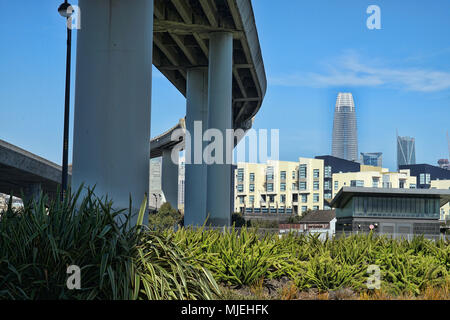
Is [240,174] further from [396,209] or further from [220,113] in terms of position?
[220,113]

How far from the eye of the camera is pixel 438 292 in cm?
940

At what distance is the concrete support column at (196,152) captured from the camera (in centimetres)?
4144

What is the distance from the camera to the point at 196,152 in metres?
41.5

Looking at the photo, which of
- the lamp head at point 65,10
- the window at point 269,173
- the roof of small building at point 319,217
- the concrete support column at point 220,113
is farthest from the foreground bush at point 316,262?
the window at point 269,173

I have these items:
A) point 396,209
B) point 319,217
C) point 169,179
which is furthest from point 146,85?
point 319,217

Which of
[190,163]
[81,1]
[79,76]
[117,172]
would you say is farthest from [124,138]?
[190,163]

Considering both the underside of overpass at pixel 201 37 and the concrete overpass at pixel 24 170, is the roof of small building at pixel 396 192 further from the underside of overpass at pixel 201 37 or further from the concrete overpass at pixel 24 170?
the concrete overpass at pixel 24 170

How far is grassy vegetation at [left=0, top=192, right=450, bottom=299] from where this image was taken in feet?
24.2

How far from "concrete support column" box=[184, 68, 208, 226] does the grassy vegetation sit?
1151 inches

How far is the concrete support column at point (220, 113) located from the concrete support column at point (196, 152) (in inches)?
242

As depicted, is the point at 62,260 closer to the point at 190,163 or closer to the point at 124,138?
the point at 124,138

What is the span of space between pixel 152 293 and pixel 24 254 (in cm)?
174

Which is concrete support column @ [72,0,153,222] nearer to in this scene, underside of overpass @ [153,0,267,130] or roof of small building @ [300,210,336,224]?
underside of overpass @ [153,0,267,130]

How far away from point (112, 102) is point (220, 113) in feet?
69.1
